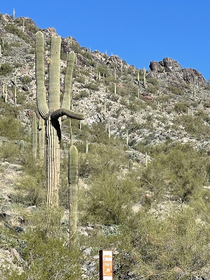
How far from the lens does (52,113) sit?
994 cm

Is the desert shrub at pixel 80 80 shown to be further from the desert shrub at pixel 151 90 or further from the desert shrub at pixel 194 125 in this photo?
the desert shrub at pixel 194 125

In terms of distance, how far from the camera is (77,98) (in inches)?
1550

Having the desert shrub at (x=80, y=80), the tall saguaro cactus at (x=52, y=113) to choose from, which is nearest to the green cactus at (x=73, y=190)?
the tall saguaro cactus at (x=52, y=113)

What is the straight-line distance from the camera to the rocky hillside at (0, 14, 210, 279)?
7715 mm

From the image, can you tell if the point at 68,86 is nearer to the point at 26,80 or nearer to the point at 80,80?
the point at 26,80

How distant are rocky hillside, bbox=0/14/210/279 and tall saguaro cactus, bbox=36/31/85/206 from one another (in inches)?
14.7

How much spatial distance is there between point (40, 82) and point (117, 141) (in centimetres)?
2221

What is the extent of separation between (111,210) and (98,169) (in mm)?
6683

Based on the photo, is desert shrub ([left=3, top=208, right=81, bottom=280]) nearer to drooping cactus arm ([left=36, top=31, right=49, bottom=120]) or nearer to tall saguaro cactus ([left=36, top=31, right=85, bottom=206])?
tall saguaro cactus ([left=36, top=31, right=85, bottom=206])

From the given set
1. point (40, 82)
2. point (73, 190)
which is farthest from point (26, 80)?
point (73, 190)

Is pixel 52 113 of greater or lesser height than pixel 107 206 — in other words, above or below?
above

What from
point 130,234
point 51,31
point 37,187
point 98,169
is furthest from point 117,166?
point 51,31

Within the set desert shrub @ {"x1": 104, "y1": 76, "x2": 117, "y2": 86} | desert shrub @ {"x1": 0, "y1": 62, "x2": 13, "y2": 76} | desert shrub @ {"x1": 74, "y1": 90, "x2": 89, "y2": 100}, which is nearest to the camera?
desert shrub @ {"x1": 74, "y1": 90, "x2": 89, "y2": 100}

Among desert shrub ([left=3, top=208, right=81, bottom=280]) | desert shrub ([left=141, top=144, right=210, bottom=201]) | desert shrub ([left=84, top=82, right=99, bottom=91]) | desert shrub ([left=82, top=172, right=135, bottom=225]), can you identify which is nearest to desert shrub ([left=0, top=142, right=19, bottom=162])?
desert shrub ([left=141, top=144, right=210, bottom=201])
